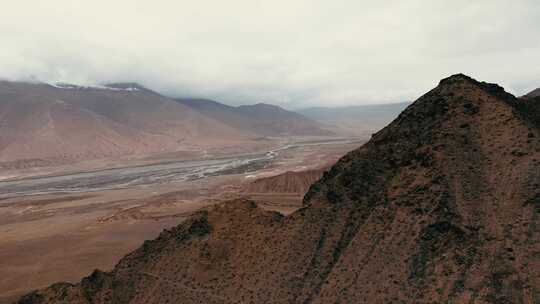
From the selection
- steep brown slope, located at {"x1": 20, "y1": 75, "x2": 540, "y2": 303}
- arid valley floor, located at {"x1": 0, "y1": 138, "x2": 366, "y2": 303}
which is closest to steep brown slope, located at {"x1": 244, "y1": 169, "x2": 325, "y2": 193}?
arid valley floor, located at {"x1": 0, "y1": 138, "x2": 366, "y2": 303}

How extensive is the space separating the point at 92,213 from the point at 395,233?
191 ft

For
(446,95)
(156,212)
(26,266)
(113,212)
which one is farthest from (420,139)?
(113,212)

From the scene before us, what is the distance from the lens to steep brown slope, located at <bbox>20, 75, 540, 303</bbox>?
521 inches

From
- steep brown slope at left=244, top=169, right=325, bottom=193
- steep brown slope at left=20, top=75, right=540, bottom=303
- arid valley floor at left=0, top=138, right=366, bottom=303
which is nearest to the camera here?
steep brown slope at left=20, top=75, right=540, bottom=303

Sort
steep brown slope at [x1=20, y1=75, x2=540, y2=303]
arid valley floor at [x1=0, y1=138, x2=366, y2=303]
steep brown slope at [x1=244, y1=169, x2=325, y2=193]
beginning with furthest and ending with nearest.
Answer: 1. steep brown slope at [x1=244, y1=169, x2=325, y2=193]
2. arid valley floor at [x1=0, y1=138, x2=366, y2=303]
3. steep brown slope at [x1=20, y1=75, x2=540, y2=303]

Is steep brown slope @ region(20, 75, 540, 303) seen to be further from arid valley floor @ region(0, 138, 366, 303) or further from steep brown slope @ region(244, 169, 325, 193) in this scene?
steep brown slope @ region(244, 169, 325, 193)

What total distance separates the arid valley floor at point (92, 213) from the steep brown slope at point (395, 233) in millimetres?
18898

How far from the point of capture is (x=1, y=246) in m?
46.1

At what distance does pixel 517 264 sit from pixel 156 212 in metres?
53.5

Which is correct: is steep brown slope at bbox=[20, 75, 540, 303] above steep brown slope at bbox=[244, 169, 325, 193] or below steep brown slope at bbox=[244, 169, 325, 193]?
above

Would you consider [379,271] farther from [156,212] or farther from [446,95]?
[156,212]

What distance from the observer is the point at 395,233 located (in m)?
15.0

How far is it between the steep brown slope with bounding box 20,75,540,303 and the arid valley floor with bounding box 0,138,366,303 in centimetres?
1890

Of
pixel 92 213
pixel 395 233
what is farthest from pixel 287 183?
pixel 395 233
